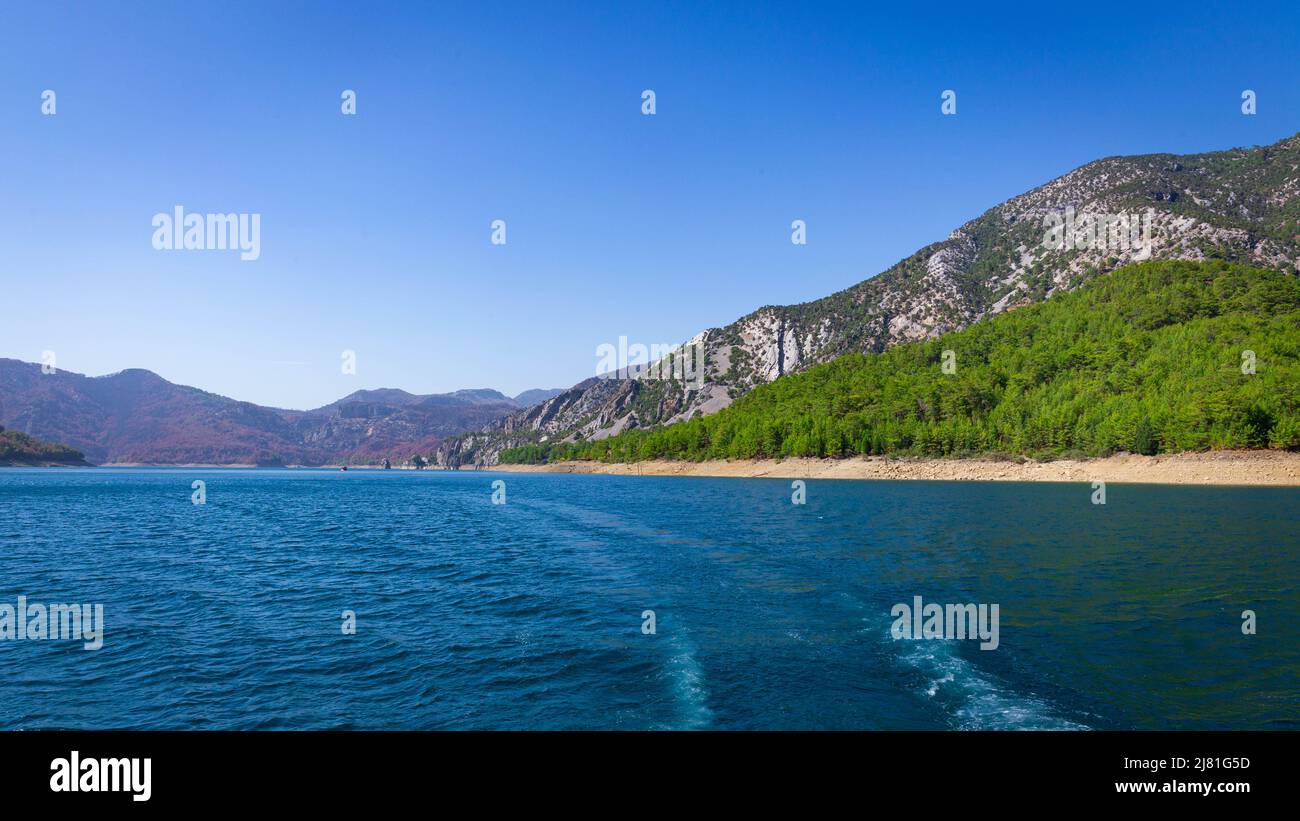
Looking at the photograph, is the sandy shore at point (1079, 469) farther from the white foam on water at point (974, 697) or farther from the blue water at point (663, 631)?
the white foam on water at point (974, 697)

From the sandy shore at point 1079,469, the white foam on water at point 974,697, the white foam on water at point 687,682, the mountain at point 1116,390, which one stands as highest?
the mountain at point 1116,390

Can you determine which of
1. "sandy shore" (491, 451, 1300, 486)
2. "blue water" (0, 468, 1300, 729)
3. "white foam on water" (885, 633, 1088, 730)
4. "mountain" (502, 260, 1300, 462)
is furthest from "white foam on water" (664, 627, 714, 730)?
"mountain" (502, 260, 1300, 462)

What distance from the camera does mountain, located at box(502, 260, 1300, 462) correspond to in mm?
112125

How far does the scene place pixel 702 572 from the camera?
3409cm

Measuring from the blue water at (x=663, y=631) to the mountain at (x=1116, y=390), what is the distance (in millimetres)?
79896

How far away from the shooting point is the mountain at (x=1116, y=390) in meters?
112

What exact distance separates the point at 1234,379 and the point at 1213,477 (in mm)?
28859

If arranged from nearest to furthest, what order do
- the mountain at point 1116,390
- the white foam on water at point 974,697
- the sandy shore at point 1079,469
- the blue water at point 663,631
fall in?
the white foam on water at point 974,697 → the blue water at point 663,631 → the sandy shore at point 1079,469 → the mountain at point 1116,390

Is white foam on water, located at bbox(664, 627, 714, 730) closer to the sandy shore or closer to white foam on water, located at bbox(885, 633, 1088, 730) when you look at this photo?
white foam on water, located at bbox(885, 633, 1088, 730)

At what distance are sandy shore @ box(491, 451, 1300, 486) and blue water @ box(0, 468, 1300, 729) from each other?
70528 millimetres

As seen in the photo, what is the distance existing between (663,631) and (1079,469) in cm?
12918

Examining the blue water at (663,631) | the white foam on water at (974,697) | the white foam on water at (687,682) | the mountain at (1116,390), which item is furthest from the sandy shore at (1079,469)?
the white foam on water at (687,682)

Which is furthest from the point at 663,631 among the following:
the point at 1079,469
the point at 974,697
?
the point at 1079,469
